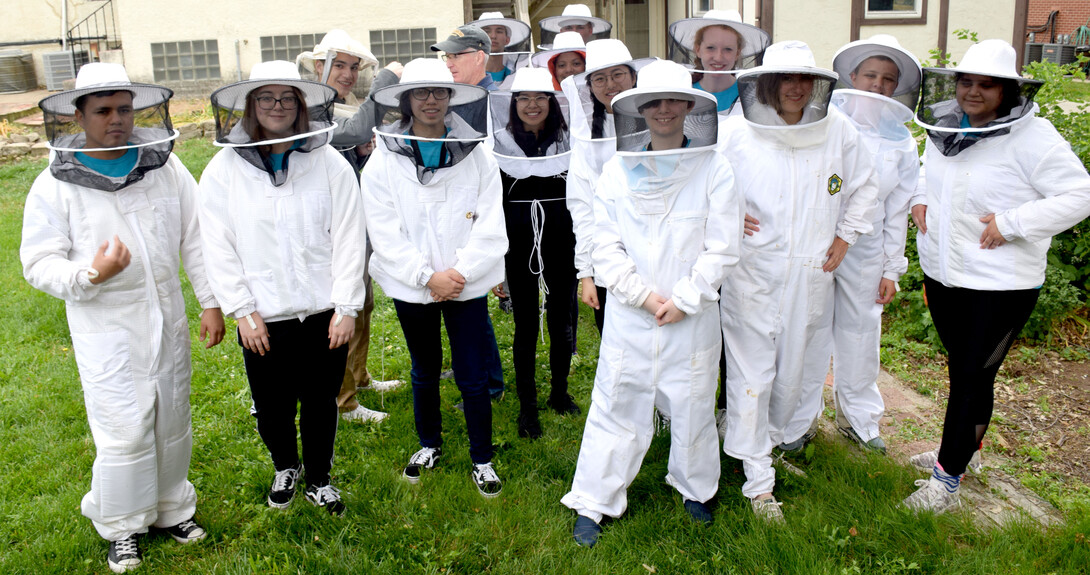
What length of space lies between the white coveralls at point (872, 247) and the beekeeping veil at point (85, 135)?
10.6ft

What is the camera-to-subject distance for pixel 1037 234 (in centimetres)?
344

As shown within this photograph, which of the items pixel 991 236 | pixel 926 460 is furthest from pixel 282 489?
pixel 991 236

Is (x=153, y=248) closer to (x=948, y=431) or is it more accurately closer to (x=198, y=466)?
(x=198, y=466)

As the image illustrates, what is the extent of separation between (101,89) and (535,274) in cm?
231

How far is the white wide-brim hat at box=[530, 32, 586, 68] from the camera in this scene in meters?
5.31

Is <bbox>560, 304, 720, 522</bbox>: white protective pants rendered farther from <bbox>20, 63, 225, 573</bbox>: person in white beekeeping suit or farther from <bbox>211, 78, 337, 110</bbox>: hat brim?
<bbox>20, 63, 225, 573</bbox>: person in white beekeeping suit

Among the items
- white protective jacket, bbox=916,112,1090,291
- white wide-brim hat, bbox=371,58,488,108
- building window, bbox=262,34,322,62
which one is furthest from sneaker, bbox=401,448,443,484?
building window, bbox=262,34,322,62

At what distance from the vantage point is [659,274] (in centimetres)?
351

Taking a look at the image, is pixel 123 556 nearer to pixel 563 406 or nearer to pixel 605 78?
pixel 563 406

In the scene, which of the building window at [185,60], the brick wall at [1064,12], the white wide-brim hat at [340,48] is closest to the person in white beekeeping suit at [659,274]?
the white wide-brim hat at [340,48]

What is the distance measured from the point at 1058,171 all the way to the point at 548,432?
285 centimetres

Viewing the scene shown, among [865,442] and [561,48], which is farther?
[561,48]

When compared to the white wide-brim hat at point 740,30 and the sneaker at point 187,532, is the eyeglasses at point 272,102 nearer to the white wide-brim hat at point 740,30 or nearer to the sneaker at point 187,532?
the sneaker at point 187,532

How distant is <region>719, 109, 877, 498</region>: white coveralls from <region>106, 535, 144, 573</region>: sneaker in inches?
108
